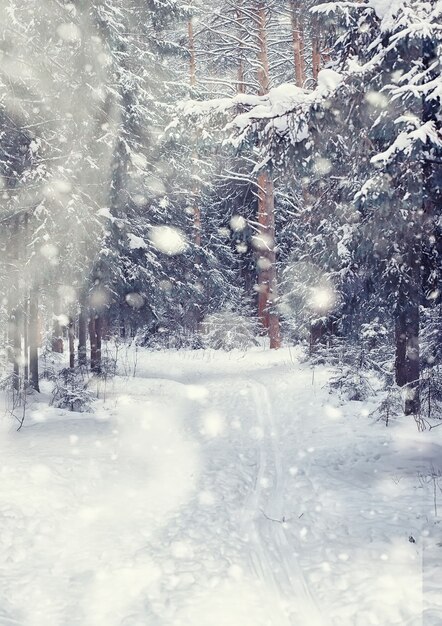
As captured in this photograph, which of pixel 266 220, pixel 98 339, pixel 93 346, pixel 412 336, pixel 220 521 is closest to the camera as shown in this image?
pixel 220 521

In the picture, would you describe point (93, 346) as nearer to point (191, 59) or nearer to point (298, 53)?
point (298, 53)

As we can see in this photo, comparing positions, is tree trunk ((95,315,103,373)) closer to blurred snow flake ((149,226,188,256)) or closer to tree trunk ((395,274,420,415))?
blurred snow flake ((149,226,188,256))

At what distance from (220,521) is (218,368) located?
14.0 m

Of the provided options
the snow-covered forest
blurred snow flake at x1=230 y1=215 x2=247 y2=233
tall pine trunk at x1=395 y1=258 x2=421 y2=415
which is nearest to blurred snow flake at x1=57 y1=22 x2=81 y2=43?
the snow-covered forest

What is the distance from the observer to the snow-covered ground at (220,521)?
4.33 metres

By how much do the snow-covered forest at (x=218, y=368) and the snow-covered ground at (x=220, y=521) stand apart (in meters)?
0.03

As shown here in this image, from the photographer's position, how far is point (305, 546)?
539cm

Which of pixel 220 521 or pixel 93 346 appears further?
pixel 93 346

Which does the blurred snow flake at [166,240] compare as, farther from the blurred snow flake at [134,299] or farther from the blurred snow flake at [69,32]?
the blurred snow flake at [69,32]

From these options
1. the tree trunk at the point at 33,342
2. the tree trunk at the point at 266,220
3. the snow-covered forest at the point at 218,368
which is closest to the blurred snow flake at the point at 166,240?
the snow-covered forest at the point at 218,368

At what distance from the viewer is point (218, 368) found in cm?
2000

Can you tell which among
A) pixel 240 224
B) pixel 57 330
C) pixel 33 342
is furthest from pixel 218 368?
pixel 33 342

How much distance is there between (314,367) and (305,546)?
11013 millimetres

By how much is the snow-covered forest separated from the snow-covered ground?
0.10ft
